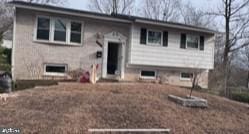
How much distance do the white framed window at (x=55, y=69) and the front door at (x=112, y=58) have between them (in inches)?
120

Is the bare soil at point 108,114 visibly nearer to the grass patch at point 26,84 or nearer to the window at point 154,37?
the grass patch at point 26,84

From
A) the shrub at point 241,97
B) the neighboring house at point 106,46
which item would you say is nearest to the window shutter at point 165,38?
the neighboring house at point 106,46

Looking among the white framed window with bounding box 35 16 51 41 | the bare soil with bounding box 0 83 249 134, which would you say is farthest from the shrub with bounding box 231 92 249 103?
the white framed window with bounding box 35 16 51 41

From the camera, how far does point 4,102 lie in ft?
30.6

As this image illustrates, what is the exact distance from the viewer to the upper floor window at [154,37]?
787 inches

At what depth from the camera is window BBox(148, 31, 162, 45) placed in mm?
19995

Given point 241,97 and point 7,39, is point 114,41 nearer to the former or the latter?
point 241,97

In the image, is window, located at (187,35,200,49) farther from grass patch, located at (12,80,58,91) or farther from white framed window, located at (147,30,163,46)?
grass patch, located at (12,80,58,91)

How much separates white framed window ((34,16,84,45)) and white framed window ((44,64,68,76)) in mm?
1298

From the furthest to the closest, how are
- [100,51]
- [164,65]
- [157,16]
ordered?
[157,16] → [164,65] → [100,51]

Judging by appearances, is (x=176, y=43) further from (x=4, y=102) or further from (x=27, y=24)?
(x=4, y=102)

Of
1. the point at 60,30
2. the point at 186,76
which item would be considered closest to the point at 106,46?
the point at 60,30

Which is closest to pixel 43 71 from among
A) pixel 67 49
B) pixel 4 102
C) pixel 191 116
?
pixel 67 49

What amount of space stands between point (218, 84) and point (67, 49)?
11.8 meters
